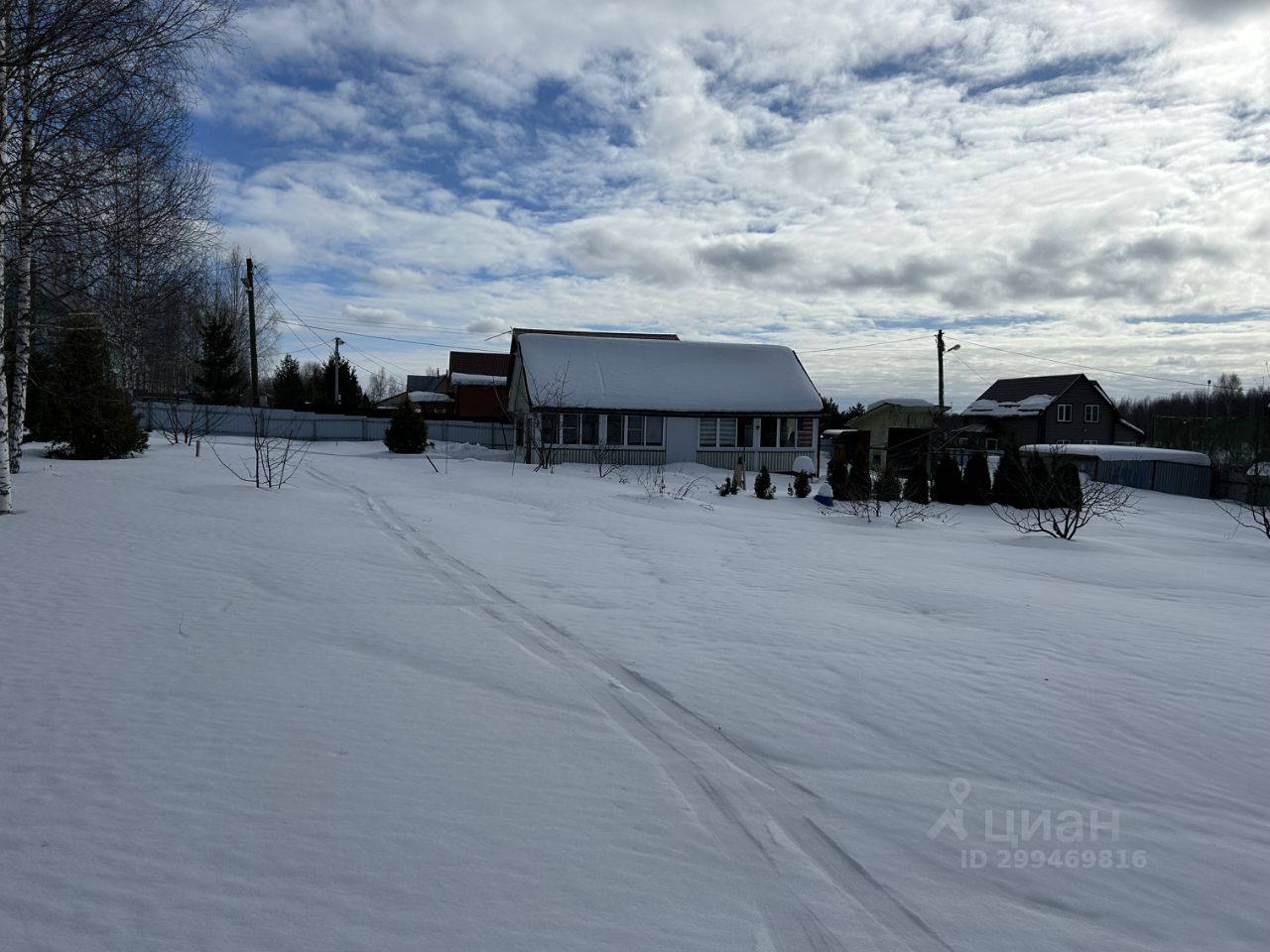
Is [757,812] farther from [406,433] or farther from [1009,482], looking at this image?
[406,433]

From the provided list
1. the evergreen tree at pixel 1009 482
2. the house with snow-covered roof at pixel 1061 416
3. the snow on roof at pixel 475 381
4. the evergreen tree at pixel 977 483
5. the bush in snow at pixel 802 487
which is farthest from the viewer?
the snow on roof at pixel 475 381

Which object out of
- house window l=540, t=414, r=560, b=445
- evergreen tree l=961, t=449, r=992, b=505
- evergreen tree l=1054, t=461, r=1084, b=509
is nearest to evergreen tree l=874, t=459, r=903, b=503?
evergreen tree l=961, t=449, r=992, b=505

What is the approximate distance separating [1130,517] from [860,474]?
7.37m

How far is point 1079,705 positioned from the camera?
5.31 meters

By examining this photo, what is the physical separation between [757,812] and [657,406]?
90.2ft

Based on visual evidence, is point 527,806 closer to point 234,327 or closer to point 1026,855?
point 1026,855

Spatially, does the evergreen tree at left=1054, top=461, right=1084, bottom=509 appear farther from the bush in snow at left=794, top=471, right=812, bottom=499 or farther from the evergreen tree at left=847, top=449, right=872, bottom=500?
the bush in snow at left=794, top=471, right=812, bottom=499

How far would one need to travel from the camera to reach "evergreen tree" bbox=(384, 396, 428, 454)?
102 feet

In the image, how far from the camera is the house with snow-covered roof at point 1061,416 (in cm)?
4709

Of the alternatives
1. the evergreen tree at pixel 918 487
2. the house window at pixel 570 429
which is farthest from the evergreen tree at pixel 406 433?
the evergreen tree at pixel 918 487

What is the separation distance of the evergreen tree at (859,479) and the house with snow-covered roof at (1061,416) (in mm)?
27948

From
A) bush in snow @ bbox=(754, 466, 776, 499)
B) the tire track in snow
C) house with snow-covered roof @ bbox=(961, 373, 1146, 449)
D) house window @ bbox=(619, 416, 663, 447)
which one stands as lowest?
the tire track in snow

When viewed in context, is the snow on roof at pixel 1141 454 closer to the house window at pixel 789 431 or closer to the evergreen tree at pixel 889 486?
the house window at pixel 789 431

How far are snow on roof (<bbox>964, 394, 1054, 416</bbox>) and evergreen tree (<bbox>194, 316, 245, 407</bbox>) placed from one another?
1754 inches
